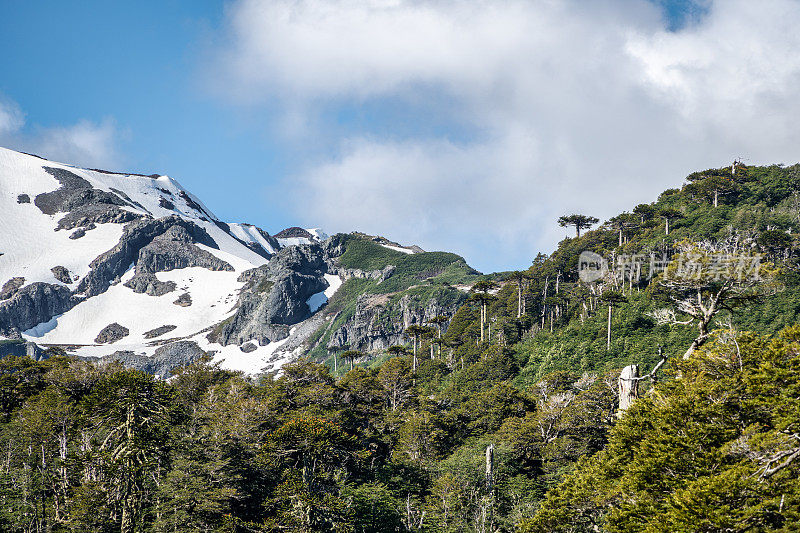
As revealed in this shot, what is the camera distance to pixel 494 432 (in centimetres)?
5044

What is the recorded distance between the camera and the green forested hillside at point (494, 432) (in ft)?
51.5

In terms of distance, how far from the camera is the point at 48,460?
41.8 m

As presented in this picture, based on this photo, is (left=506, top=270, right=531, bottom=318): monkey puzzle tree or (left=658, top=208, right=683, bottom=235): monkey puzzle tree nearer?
(left=658, top=208, right=683, bottom=235): monkey puzzle tree

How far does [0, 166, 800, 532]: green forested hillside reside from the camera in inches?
618

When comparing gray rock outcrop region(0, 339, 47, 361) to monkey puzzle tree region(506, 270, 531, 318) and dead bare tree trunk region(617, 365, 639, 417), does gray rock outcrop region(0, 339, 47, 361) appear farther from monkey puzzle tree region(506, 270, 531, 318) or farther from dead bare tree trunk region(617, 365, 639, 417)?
dead bare tree trunk region(617, 365, 639, 417)

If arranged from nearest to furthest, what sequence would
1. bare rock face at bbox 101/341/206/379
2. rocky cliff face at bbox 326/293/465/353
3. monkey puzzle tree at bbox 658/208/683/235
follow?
1. monkey puzzle tree at bbox 658/208/683/235
2. rocky cliff face at bbox 326/293/465/353
3. bare rock face at bbox 101/341/206/379

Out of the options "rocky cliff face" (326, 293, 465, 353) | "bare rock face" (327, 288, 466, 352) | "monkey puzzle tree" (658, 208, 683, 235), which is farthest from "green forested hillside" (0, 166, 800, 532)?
"rocky cliff face" (326, 293, 465, 353)

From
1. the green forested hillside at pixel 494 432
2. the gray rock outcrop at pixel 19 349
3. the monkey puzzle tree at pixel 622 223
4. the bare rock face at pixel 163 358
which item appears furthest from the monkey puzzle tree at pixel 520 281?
the gray rock outcrop at pixel 19 349

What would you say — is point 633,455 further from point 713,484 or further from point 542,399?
point 542,399

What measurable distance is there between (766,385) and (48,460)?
5123cm

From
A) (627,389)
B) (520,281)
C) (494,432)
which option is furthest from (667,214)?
(627,389)

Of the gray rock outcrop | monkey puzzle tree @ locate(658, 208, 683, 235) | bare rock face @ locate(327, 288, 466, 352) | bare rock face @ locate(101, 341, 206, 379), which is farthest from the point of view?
bare rock face @ locate(101, 341, 206, 379)

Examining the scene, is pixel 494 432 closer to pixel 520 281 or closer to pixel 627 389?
pixel 627 389

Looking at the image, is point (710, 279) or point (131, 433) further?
point (131, 433)
